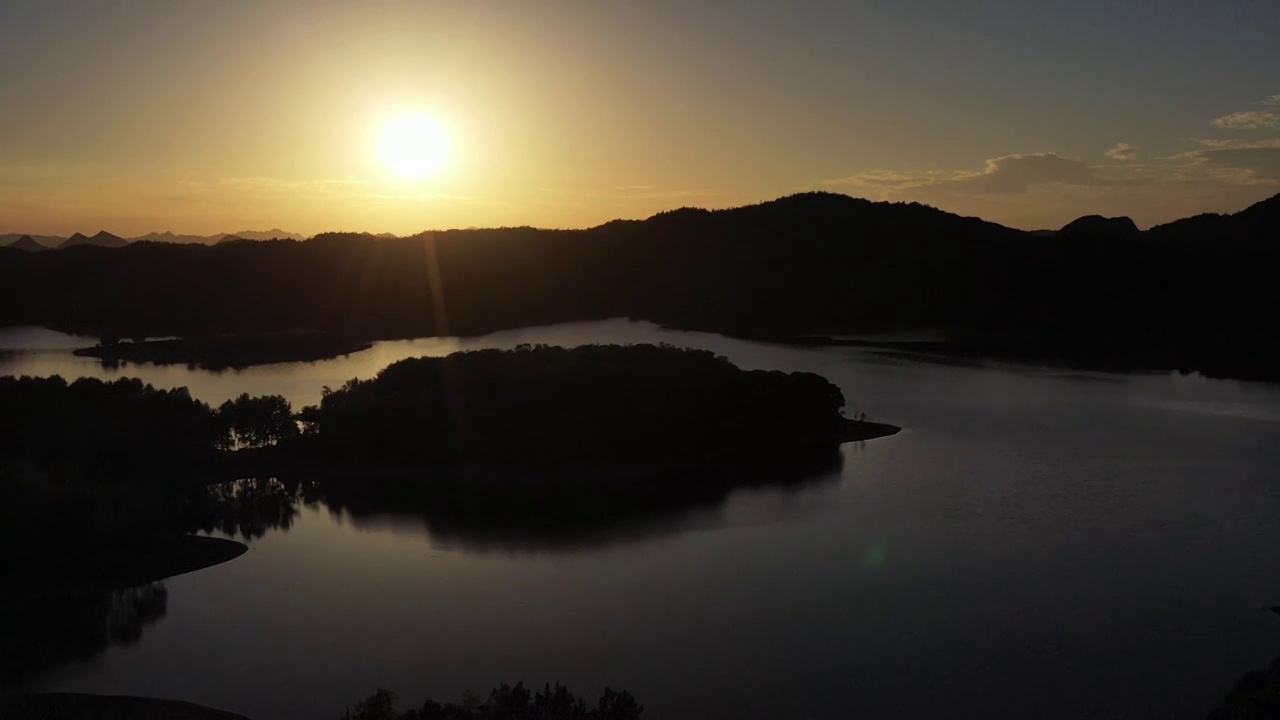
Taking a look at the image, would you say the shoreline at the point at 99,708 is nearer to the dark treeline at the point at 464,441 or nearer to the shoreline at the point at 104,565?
the shoreline at the point at 104,565

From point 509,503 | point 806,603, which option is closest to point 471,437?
point 509,503

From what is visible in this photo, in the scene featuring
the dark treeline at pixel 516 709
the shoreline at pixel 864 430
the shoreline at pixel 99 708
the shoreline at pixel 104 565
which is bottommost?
the shoreline at pixel 99 708

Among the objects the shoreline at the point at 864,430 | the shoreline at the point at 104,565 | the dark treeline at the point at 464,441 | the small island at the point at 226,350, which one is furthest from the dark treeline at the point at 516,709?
the small island at the point at 226,350

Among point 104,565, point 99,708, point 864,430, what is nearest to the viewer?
point 99,708

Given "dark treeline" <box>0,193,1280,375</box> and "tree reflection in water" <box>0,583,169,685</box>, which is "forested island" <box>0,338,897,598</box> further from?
"dark treeline" <box>0,193,1280,375</box>

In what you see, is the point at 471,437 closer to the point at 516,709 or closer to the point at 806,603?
the point at 806,603

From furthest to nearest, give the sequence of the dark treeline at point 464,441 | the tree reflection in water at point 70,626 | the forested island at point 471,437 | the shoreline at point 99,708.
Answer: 1. the forested island at point 471,437
2. the dark treeline at point 464,441
3. the tree reflection in water at point 70,626
4. the shoreline at point 99,708

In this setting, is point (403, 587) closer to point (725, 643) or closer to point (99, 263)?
point (725, 643)

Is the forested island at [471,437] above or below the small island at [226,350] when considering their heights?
below
